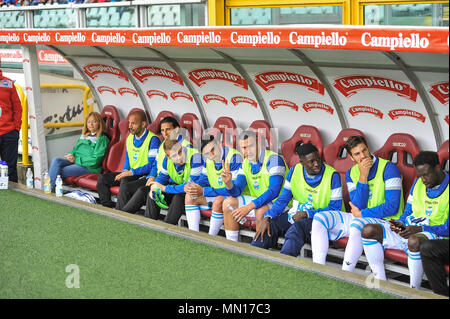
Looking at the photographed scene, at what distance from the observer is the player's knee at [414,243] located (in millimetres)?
4031

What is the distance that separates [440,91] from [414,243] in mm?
1240

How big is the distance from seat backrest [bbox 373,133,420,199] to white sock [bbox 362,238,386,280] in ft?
2.39

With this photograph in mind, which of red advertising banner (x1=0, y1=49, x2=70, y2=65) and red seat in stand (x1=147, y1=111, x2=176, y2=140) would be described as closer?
red seat in stand (x1=147, y1=111, x2=176, y2=140)

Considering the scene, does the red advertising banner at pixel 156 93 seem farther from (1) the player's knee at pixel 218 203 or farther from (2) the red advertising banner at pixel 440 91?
(2) the red advertising banner at pixel 440 91

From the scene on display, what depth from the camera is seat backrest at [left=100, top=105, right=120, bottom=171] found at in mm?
7187

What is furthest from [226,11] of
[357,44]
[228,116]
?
[357,44]

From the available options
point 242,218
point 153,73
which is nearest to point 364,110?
point 242,218

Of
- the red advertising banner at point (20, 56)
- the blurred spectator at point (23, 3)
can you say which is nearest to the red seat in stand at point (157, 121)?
the red advertising banner at point (20, 56)

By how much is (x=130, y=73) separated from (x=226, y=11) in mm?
1585

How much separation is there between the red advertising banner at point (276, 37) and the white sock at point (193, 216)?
1.42 m

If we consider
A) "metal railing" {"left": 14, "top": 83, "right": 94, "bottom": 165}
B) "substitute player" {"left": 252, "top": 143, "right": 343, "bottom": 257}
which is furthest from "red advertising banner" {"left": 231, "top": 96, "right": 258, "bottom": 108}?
"metal railing" {"left": 14, "top": 83, "right": 94, "bottom": 165}

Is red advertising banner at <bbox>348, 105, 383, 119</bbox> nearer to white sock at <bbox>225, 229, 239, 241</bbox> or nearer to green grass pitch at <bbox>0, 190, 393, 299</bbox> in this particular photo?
white sock at <bbox>225, 229, 239, 241</bbox>

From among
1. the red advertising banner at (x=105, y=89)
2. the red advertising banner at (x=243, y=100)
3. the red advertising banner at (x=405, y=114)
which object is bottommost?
the red advertising banner at (x=405, y=114)
